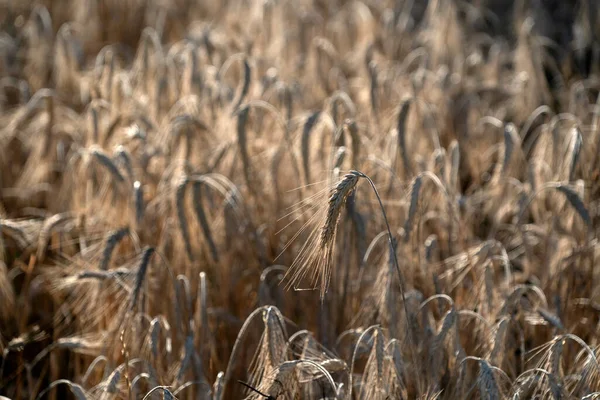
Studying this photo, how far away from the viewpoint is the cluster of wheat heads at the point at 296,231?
1.62 meters

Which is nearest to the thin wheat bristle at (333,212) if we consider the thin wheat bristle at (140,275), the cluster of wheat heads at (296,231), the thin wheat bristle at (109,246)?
the cluster of wheat heads at (296,231)

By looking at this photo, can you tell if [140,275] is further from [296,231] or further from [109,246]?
[296,231]

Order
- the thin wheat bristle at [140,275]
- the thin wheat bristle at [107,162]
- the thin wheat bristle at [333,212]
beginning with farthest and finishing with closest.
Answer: the thin wheat bristle at [107,162], the thin wheat bristle at [140,275], the thin wheat bristle at [333,212]

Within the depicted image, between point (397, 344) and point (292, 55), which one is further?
point (292, 55)

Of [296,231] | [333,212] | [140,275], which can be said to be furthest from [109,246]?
[333,212]

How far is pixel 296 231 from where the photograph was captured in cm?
225

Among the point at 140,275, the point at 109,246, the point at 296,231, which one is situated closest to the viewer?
the point at 140,275

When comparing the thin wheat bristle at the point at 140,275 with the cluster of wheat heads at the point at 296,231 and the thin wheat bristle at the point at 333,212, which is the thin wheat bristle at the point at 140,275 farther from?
the thin wheat bristle at the point at 333,212

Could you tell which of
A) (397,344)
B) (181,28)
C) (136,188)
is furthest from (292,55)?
(397,344)

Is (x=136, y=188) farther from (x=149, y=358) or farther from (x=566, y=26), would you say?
(x=566, y=26)

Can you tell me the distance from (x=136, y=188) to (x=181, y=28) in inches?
85.2

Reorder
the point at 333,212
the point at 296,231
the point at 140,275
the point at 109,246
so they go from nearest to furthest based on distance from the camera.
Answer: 1. the point at 333,212
2. the point at 140,275
3. the point at 109,246
4. the point at 296,231

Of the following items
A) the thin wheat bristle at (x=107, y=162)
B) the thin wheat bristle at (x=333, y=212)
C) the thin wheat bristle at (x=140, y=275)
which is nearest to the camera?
the thin wheat bristle at (x=333, y=212)

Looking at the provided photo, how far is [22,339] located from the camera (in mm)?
1834
